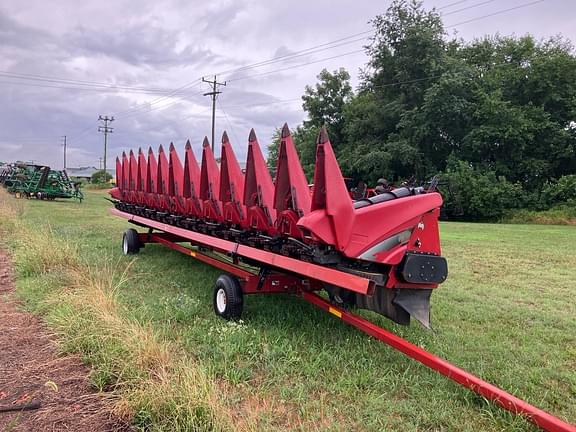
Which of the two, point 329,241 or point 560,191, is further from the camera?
point 560,191

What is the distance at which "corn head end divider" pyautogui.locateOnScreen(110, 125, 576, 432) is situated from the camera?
147 inches

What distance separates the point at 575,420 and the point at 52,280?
5885 mm

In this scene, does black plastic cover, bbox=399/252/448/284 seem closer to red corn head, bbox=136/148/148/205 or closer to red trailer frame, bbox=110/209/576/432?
red trailer frame, bbox=110/209/576/432

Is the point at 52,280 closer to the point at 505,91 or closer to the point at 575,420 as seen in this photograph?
the point at 575,420

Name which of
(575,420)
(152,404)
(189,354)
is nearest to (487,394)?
(575,420)

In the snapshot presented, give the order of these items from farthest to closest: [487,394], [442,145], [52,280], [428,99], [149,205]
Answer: [442,145] < [428,99] < [149,205] < [52,280] < [487,394]

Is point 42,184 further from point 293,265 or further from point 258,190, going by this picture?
point 293,265

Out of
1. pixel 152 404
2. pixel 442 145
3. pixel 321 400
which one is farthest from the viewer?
pixel 442 145

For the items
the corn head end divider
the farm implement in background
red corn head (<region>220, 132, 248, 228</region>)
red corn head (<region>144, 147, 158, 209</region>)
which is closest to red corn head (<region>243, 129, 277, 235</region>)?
the corn head end divider

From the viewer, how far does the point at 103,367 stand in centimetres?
348

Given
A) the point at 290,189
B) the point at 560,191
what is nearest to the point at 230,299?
the point at 290,189

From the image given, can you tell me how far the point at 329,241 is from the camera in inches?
149

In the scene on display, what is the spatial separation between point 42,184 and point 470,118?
90.5 feet

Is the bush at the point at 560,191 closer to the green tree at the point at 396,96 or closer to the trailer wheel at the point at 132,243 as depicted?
the green tree at the point at 396,96
